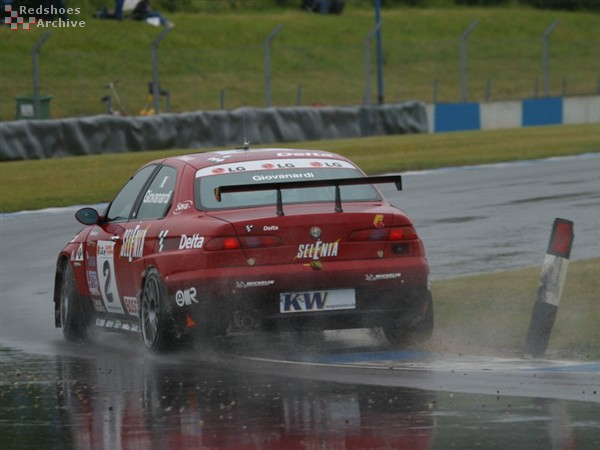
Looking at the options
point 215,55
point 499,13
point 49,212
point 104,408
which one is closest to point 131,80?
point 215,55

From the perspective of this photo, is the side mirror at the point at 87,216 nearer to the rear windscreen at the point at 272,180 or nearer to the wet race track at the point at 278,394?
the wet race track at the point at 278,394

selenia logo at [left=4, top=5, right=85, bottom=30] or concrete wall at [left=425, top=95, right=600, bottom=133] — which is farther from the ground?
selenia logo at [left=4, top=5, right=85, bottom=30]

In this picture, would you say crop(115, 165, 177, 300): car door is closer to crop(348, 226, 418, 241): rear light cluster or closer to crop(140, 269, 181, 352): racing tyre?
crop(140, 269, 181, 352): racing tyre

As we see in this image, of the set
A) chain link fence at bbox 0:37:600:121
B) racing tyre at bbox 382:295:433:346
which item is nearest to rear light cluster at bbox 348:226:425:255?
racing tyre at bbox 382:295:433:346

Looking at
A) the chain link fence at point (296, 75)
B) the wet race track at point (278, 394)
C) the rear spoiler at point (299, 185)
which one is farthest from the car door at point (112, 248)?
the chain link fence at point (296, 75)

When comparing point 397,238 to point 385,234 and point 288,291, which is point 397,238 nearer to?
point 385,234

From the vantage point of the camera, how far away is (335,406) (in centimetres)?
764

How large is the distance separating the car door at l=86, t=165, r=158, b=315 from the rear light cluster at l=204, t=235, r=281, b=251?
1.29 m

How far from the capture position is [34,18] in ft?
146

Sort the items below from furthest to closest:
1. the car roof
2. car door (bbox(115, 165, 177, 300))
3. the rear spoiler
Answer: the car roof < car door (bbox(115, 165, 177, 300)) < the rear spoiler

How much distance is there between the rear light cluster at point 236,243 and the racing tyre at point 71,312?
2142 mm

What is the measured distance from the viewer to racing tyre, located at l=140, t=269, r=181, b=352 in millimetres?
9625

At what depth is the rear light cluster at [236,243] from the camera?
9.45m

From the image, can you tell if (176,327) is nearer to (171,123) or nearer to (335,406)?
(335,406)
